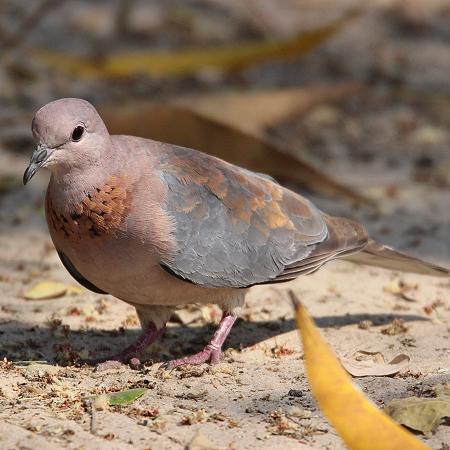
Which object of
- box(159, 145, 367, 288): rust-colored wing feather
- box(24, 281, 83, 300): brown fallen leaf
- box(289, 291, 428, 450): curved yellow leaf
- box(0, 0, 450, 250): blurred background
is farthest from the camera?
box(0, 0, 450, 250): blurred background

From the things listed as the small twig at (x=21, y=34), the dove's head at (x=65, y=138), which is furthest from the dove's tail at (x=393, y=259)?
the small twig at (x=21, y=34)

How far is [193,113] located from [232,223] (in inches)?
115

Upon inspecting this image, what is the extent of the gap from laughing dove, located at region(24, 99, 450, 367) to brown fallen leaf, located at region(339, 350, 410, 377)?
500 mm

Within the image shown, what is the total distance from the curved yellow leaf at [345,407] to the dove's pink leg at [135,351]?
1180 mm

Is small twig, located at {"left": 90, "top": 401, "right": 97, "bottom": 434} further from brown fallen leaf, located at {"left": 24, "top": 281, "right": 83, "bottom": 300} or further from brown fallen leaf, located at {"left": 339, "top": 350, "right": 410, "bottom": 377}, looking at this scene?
brown fallen leaf, located at {"left": 24, "top": 281, "right": 83, "bottom": 300}

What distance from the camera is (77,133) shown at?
4.12 meters

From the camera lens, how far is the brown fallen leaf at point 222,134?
693 cm

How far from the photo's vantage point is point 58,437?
3.42 metres

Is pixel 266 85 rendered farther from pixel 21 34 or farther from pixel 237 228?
pixel 237 228

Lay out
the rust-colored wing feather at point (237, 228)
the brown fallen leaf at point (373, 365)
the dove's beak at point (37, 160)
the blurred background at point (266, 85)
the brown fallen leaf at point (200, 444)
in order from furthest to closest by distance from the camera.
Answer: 1. the blurred background at point (266, 85)
2. the rust-colored wing feather at point (237, 228)
3. the brown fallen leaf at point (373, 365)
4. the dove's beak at point (37, 160)
5. the brown fallen leaf at point (200, 444)

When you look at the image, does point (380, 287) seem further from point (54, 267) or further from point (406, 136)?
point (406, 136)

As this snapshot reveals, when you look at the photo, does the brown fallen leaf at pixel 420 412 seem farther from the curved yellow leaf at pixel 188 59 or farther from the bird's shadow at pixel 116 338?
the curved yellow leaf at pixel 188 59

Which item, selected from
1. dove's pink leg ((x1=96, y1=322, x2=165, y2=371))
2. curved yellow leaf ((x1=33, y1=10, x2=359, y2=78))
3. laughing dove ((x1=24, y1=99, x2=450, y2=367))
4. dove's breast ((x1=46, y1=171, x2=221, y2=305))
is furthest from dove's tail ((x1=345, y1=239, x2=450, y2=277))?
curved yellow leaf ((x1=33, y1=10, x2=359, y2=78))

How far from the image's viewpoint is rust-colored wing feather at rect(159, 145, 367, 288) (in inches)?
167
